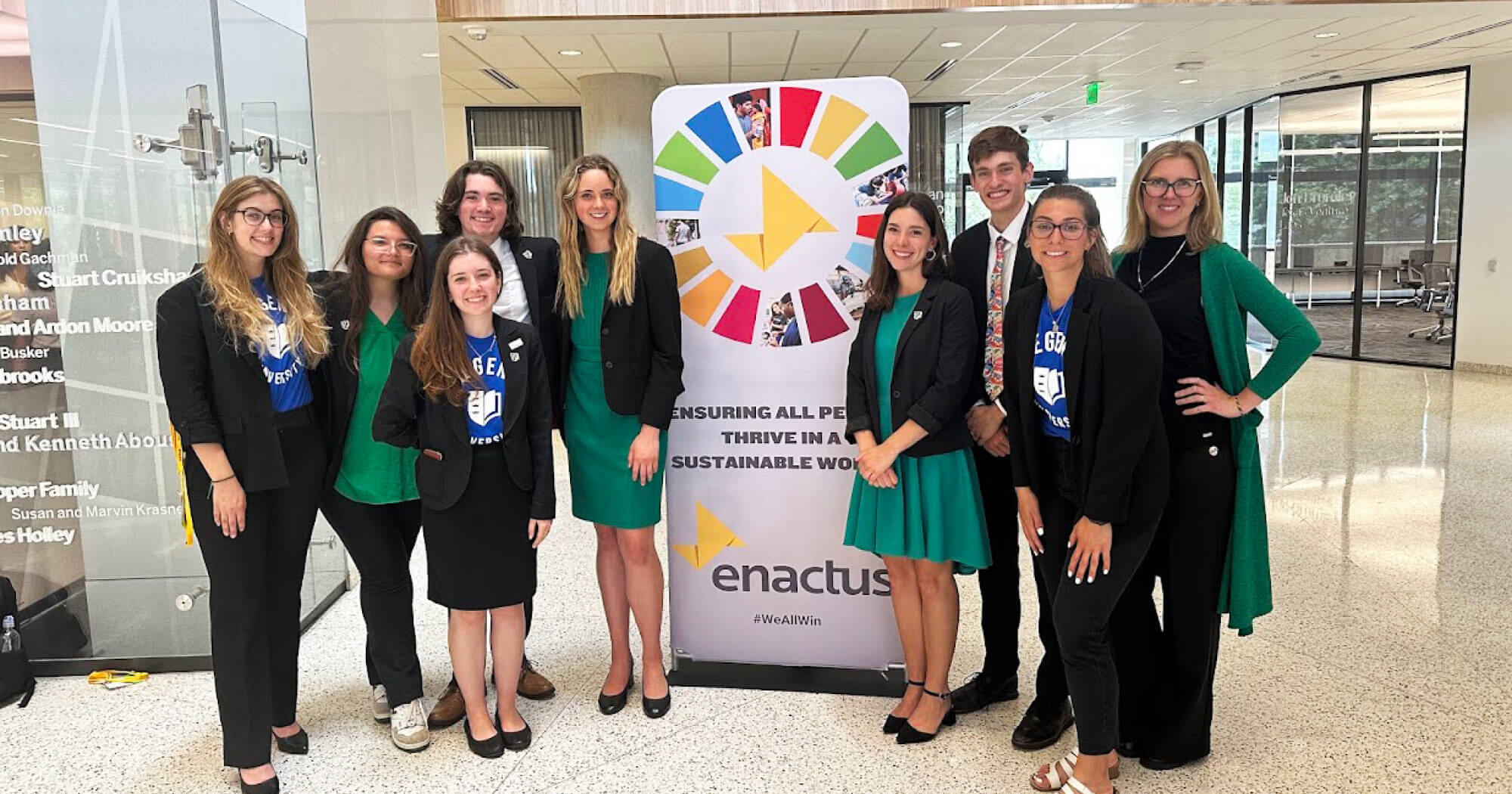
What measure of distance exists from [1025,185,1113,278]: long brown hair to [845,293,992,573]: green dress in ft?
1.58

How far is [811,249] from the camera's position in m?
2.86

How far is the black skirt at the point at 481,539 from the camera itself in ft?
8.20

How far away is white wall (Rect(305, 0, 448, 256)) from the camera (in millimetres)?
4020

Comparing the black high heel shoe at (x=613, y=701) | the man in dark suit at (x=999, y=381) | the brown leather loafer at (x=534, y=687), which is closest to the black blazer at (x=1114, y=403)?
the man in dark suit at (x=999, y=381)

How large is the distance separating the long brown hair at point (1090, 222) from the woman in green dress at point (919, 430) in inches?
15.1

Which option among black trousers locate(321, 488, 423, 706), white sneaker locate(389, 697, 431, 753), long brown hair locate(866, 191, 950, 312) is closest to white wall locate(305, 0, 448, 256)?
black trousers locate(321, 488, 423, 706)

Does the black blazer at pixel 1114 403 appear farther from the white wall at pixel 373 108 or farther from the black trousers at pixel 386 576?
the white wall at pixel 373 108

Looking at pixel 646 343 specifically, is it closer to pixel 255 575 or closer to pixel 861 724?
pixel 255 575

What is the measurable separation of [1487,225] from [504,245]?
10.0 meters

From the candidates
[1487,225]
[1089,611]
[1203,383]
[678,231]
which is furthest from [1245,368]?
[1487,225]

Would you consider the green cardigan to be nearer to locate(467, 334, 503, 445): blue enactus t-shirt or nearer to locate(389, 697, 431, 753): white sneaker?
locate(467, 334, 503, 445): blue enactus t-shirt

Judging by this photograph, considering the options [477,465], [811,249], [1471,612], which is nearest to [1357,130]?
[1471,612]

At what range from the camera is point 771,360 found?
2.94m

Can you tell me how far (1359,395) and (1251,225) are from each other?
417 centimetres
